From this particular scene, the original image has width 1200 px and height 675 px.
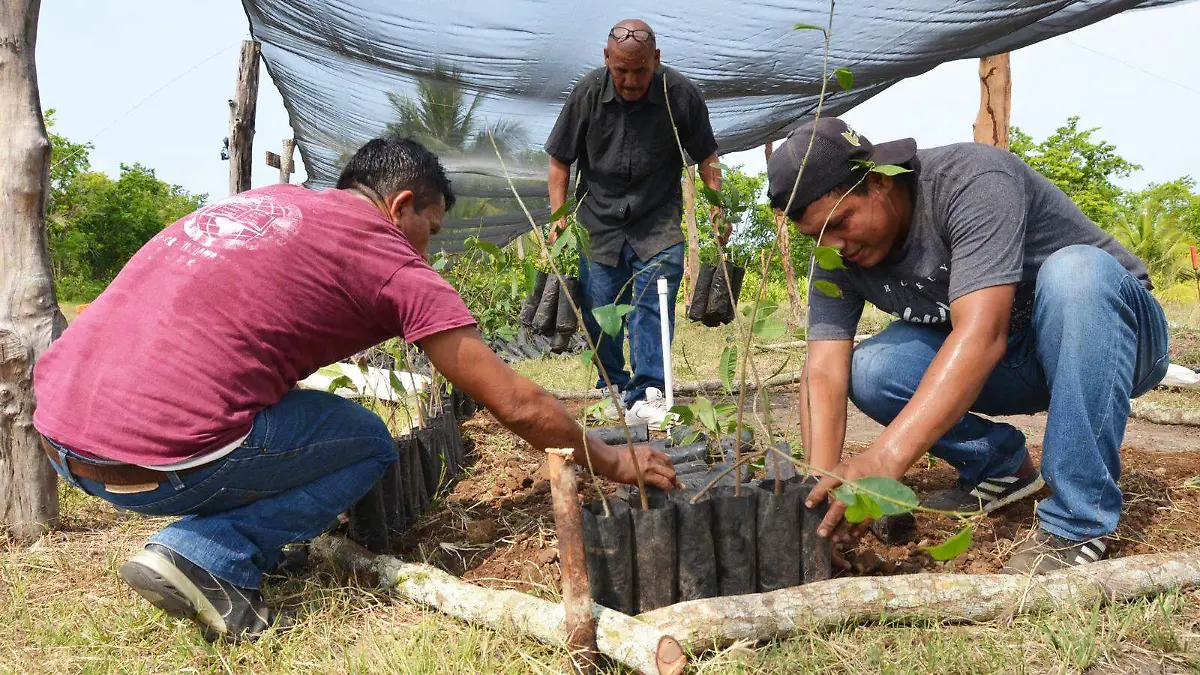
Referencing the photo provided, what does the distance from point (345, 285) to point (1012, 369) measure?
1679 mm

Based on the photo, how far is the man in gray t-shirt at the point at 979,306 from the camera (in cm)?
168

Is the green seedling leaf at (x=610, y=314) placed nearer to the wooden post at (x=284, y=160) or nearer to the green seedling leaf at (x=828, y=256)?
the green seedling leaf at (x=828, y=256)

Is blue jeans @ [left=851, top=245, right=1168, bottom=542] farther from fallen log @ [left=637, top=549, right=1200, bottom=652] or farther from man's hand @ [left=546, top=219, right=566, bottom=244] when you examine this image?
man's hand @ [left=546, top=219, right=566, bottom=244]

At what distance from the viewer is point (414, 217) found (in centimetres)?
194

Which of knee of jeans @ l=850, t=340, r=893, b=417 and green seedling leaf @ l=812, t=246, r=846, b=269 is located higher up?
green seedling leaf @ l=812, t=246, r=846, b=269

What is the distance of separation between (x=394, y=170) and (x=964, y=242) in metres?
1.30

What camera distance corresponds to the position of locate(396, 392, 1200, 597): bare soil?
1.96 m

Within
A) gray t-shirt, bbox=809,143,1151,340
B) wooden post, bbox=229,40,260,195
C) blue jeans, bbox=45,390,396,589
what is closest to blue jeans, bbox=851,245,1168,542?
gray t-shirt, bbox=809,143,1151,340

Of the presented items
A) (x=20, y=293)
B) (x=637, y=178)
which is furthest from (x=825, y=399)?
(x=20, y=293)

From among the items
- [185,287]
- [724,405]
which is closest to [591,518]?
[724,405]

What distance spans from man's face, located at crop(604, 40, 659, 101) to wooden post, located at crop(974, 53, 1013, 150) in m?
2.91

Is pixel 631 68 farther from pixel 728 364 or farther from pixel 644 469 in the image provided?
pixel 644 469

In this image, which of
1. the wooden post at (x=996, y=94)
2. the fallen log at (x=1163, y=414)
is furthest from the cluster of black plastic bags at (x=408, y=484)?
the wooden post at (x=996, y=94)

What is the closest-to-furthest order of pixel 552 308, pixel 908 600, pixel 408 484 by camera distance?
1. pixel 908 600
2. pixel 408 484
3. pixel 552 308
